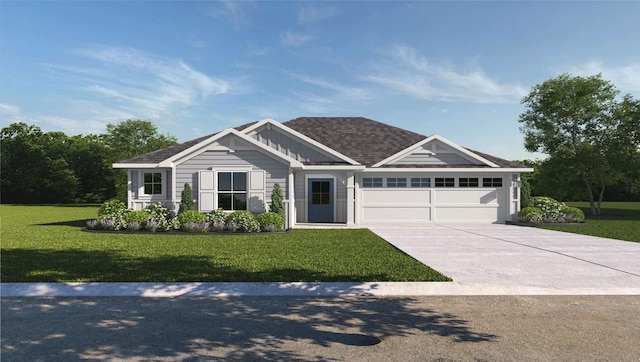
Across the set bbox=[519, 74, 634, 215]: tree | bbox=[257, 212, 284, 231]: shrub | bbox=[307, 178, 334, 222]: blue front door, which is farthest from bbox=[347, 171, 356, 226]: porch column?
bbox=[519, 74, 634, 215]: tree

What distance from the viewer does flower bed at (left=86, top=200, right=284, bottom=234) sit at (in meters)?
16.2

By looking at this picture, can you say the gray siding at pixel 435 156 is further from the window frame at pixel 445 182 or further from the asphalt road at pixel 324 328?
the asphalt road at pixel 324 328

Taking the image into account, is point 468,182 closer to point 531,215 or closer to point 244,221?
point 531,215

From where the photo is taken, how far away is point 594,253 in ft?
36.4

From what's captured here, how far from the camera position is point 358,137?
81.6 ft

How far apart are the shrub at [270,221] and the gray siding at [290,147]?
436 cm

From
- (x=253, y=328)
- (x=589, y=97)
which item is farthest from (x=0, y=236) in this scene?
(x=589, y=97)

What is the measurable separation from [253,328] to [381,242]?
344 inches

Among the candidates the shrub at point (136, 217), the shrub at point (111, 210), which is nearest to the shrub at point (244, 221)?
the shrub at point (136, 217)

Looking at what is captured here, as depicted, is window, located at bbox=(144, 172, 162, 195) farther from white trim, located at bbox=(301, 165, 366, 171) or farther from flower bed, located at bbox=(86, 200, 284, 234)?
white trim, located at bbox=(301, 165, 366, 171)

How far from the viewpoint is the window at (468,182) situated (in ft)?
69.1

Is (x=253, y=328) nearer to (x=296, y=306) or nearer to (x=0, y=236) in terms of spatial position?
(x=296, y=306)

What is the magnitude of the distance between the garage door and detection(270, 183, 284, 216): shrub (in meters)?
5.21

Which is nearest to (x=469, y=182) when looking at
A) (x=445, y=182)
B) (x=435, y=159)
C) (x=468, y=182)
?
(x=468, y=182)
